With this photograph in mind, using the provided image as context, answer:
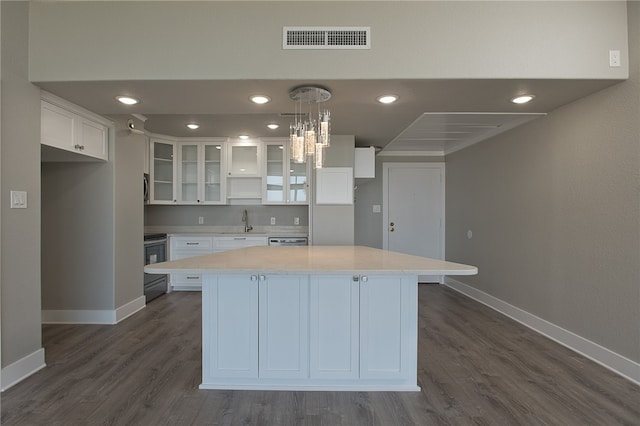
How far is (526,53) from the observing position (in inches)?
87.1

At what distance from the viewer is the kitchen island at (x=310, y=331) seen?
Answer: 211 centimetres

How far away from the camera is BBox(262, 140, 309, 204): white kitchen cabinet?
4.84 m

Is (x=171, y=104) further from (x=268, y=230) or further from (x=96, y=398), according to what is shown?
(x=268, y=230)

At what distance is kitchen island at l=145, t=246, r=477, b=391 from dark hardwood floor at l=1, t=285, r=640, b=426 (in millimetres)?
100

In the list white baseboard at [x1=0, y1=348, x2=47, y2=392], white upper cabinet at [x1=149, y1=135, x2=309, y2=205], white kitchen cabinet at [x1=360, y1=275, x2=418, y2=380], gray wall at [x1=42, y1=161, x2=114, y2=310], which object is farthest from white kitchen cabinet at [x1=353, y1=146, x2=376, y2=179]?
white baseboard at [x1=0, y1=348, x2=47, y2=392]

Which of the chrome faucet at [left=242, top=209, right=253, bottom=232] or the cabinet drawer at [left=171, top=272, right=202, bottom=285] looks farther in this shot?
the chrome faucet at [left=242, top=209, right=253, bottom=232]

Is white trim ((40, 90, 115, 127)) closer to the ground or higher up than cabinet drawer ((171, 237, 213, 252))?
higher up

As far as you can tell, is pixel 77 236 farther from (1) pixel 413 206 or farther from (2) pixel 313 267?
(1) pixel 413 206

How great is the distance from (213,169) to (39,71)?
274 centimetres

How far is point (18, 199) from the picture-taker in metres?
2.22

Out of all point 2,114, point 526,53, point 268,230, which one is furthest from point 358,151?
point 2,114

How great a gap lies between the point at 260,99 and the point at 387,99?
3.44 feet

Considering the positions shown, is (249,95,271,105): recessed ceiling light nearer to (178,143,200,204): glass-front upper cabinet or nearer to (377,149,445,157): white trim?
(178,143,200,204): glass-front upper cabinet

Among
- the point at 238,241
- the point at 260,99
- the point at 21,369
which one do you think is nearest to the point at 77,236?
the point at 21,369
